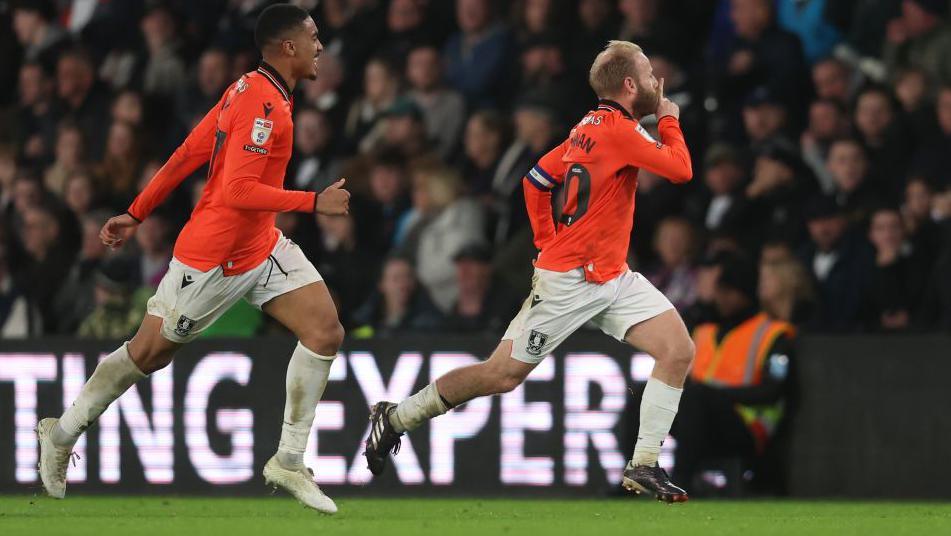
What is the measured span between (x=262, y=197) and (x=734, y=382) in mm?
4206

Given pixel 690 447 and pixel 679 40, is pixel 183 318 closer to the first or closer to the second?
pixel 690 447

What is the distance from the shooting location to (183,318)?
8.81m

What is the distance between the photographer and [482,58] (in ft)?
48.9

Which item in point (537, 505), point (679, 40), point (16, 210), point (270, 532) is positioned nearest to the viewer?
point (270, 532)

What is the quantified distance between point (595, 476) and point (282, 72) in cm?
389

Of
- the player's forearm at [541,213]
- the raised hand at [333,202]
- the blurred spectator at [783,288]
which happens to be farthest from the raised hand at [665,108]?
the blurred spectator at [783,288]

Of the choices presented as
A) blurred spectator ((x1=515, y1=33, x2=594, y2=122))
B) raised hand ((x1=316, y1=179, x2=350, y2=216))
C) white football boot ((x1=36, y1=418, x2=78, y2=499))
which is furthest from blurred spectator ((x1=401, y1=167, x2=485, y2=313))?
raised hand ((x1=316, y1=179, x2=350, y2=216))

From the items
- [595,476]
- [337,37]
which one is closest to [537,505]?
[595,476]

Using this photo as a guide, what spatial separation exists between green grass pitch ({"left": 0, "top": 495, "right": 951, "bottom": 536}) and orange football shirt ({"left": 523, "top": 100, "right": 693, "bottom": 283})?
125cm

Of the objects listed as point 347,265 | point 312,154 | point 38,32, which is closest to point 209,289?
point 347,265

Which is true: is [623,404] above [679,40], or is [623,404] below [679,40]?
below

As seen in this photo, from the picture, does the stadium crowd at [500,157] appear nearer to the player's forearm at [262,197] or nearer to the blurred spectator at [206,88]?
the blurred spectator at [206,88]

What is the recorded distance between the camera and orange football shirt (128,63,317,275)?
854 centimetres

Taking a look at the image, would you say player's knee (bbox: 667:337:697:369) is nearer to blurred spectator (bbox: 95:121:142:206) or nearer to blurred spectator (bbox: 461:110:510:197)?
blurred spectator (bbox: 461:110:510:197)
